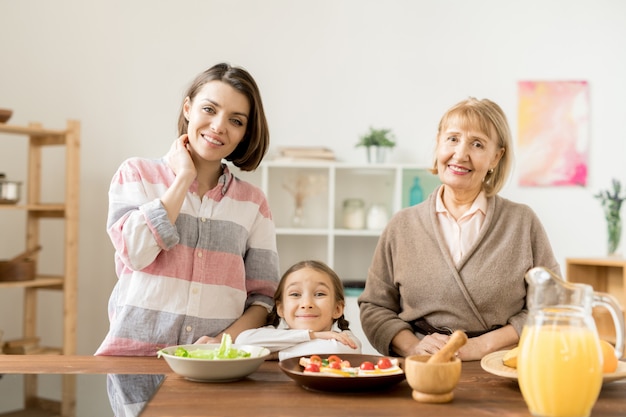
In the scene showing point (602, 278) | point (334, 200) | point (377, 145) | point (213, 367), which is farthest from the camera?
point (334, 200)

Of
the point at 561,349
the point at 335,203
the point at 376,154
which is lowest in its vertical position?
the point at 561,349

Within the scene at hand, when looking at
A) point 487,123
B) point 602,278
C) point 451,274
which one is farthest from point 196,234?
point 602,278

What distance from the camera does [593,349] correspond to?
104 cm

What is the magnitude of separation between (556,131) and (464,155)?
2.83 meters

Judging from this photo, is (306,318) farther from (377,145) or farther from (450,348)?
(377,145)

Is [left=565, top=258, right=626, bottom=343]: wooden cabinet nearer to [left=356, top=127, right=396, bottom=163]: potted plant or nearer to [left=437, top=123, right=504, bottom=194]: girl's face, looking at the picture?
[left=356, top=127, right=396, bottom=163]: potted plant

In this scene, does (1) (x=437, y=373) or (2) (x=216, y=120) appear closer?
(1) (x=437, y=373)

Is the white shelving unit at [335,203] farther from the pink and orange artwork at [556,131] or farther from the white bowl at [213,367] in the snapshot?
the white bowl at [213,367]

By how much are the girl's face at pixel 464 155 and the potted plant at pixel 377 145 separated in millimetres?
2309

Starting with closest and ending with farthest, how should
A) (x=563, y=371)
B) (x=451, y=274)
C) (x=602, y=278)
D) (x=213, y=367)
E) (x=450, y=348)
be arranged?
(x=563, y=371)
(x=450, y=348)
(x=213, y=367)
(x=451, y=274)
(x=602, y=278)

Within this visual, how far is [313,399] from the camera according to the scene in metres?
1.17

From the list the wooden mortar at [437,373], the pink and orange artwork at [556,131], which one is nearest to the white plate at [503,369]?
the wooden mortar at [437,373]

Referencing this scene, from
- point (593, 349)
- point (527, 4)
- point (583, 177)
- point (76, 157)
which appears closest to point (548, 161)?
point (583, 177)

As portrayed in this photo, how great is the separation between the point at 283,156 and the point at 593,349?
332cm
